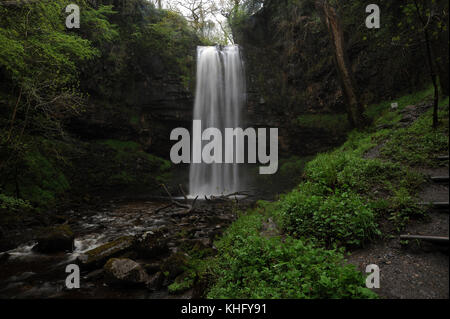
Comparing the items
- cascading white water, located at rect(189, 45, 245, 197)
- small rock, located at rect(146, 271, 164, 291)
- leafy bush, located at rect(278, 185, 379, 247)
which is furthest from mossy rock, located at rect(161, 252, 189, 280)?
cascading white water, located at rect(189, 45, 245, 197)

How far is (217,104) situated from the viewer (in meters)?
17.8

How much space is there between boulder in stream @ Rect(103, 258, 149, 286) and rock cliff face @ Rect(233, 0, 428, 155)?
12459 millimetres

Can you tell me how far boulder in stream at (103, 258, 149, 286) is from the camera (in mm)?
4090

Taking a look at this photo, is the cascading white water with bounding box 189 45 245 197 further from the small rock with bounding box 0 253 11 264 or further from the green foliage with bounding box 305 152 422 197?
the small rock with bounding box 0 253 11 264

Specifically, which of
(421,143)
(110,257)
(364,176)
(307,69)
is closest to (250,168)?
(307,69)


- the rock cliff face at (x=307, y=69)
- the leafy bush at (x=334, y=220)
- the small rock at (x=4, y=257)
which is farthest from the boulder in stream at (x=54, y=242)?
the rock cliff face at (x=307, y=69)

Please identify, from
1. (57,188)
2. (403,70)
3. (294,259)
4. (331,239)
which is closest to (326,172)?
(331,239)

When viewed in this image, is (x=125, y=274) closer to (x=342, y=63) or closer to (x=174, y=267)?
(x=174, y=267)

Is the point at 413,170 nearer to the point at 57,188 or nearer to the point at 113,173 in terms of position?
the point at 57,188

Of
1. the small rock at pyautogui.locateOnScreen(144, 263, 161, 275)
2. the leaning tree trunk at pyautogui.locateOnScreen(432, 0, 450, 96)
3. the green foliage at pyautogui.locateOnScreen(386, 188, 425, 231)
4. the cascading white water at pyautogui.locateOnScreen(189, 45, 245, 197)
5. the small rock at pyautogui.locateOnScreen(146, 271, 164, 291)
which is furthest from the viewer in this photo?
the cascading white water at pyautogui.locateOnScreen(189, 45, 245, 197)

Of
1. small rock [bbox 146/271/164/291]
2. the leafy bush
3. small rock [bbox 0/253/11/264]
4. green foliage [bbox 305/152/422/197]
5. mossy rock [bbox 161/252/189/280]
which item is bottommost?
small rock [bbox 0/253/11/264]

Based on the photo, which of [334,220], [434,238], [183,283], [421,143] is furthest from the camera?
[421,143]

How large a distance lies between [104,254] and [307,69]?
1701 centimetres

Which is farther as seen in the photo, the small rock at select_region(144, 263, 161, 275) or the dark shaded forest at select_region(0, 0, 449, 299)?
the small rock at select_region(144, 263, 161, 275)
